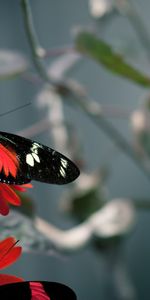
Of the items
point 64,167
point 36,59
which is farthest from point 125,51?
point 64,167

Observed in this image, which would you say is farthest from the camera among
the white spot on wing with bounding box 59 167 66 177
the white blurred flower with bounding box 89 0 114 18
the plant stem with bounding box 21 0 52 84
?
the white blurred flower with bounding box 89 0 114 18

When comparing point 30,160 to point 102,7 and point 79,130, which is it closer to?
point 102,7

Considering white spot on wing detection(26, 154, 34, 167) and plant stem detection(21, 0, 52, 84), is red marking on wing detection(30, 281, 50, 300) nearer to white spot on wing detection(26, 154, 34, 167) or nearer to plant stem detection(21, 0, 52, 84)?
white spot on wing detection(26, 154, 34, 167)

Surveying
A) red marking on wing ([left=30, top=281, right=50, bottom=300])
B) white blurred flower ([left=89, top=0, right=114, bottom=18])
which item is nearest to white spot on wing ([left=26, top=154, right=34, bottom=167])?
red marking on wing ([left=30, top=281, right=50, bottom=300])

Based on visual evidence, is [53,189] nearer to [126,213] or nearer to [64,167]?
[126,213]

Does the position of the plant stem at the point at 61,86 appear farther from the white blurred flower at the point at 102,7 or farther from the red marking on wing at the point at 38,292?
the red marking on wing at the point at 38,292

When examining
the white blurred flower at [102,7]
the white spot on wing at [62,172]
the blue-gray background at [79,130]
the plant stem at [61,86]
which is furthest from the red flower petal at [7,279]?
the blue-gray background at [79,130]

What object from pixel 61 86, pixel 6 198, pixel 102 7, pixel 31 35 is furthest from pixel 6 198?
pixel 102 7
